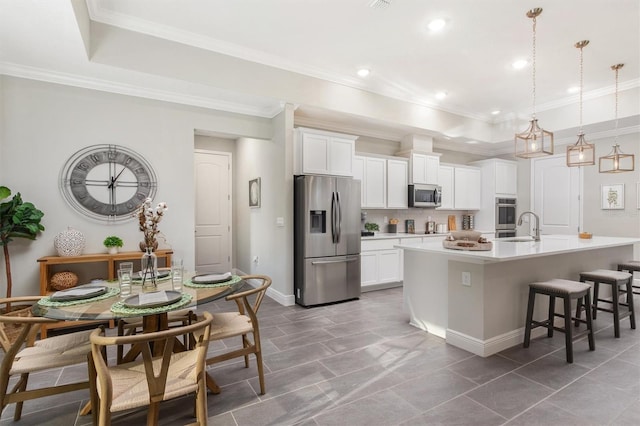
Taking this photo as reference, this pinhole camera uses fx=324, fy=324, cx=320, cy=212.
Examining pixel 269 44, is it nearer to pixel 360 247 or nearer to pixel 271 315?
pixel 360 247

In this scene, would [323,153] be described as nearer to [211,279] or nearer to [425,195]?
[425,195]

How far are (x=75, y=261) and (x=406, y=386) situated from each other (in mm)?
3438

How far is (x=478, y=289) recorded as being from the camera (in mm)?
2836

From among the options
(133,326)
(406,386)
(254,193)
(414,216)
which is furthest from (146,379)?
(414,216)

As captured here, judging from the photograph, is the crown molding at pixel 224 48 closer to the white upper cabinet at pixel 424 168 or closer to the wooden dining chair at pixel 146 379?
the white upper cabinet at pixel 424 168

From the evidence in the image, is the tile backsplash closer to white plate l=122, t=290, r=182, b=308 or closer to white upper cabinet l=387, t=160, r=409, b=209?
white upper cabinet l=387, t=160, r=409, b=209

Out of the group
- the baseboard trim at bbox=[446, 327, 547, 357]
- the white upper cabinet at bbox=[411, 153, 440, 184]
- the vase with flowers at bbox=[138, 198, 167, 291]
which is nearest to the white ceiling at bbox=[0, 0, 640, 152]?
the white upper cabinet at bbox=[411, 153, 440, 184]

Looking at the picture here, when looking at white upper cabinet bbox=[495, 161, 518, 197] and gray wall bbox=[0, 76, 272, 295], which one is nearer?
gray wall bbox=[0, 76, 272, 295]

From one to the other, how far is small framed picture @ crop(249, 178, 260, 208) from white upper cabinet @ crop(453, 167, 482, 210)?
13.2 ft

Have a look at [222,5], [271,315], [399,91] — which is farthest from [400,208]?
[222,5]

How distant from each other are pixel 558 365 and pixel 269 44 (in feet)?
14.1

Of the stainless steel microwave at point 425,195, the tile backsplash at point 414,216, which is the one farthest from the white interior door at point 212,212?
the stainless steel microwave at point 425,195

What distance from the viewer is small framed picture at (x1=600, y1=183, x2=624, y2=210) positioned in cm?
558

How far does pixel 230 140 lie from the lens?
6.32 m
